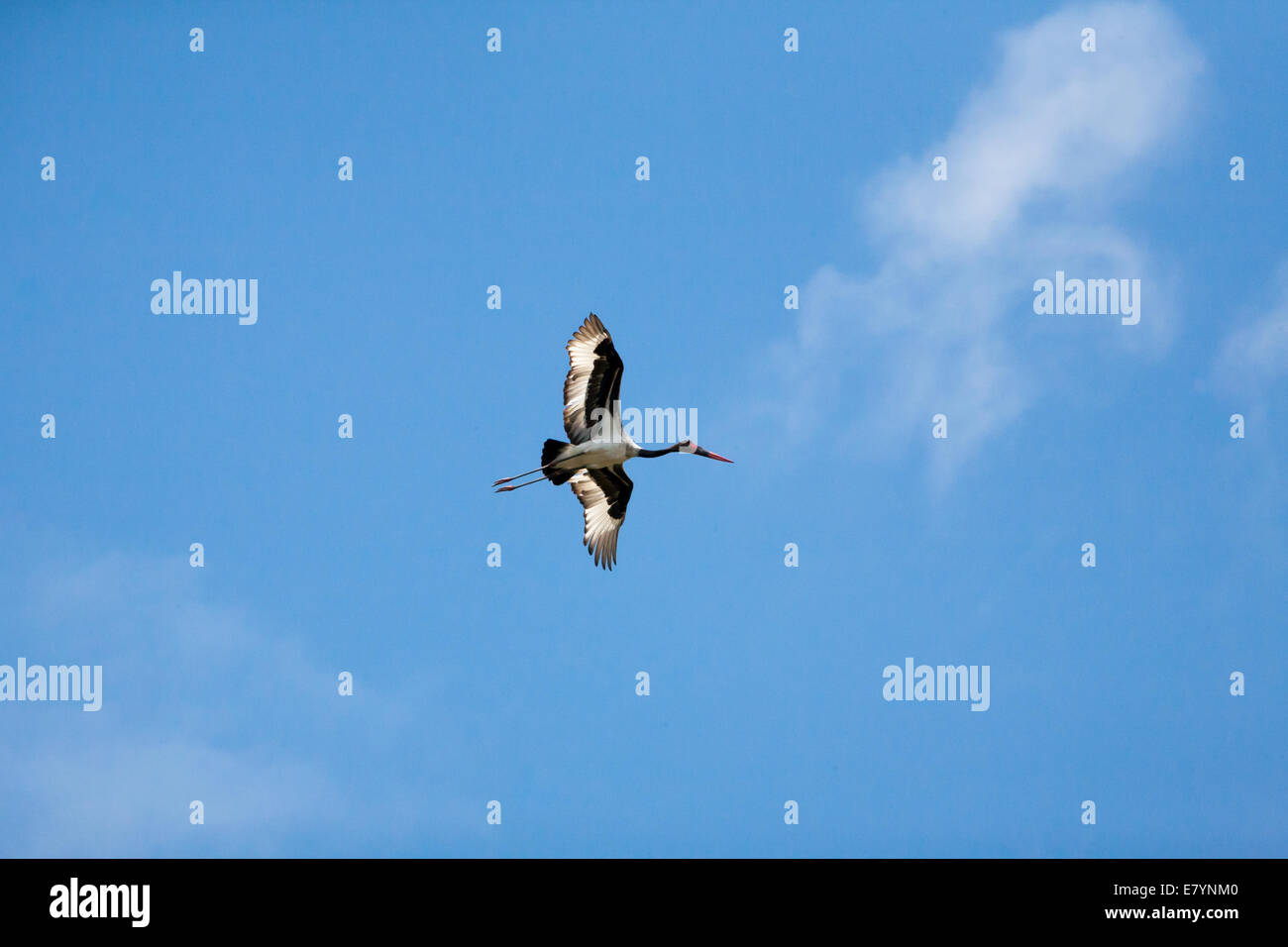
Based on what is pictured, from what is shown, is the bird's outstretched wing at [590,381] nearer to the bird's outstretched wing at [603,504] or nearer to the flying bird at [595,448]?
the flying bird at [595,448]

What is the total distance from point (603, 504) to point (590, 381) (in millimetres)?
3021

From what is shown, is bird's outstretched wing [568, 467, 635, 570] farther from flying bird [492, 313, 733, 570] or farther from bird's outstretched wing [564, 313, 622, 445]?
bird's outstretched wing [564, 313, 622, 445]

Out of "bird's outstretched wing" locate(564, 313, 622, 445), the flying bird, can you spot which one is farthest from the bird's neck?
"bird's outstretched wing" locate(564, 313, 622, 445)

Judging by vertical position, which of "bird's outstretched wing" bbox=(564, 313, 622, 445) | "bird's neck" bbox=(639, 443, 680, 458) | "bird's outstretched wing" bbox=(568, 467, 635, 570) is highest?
"bird's outstretched wing" bbox=(564, 313, 622, 445)

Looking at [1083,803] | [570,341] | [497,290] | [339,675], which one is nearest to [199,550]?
[339,675]

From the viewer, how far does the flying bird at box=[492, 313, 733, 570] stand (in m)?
24.5

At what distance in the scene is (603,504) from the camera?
2683cm

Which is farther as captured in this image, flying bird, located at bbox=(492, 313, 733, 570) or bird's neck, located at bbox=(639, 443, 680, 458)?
bird's neck, located at bbox=(639, 443, 680, 458)

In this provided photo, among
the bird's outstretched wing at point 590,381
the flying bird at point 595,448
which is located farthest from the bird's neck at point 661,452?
the bird's outstretched wing at point 590,381

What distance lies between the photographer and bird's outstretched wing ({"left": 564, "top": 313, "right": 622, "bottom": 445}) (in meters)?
24.3

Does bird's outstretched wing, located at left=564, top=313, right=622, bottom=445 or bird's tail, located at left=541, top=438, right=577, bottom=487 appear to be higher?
bird's outstretched wing, located at left=564, top=313, right=622, bottom=445
